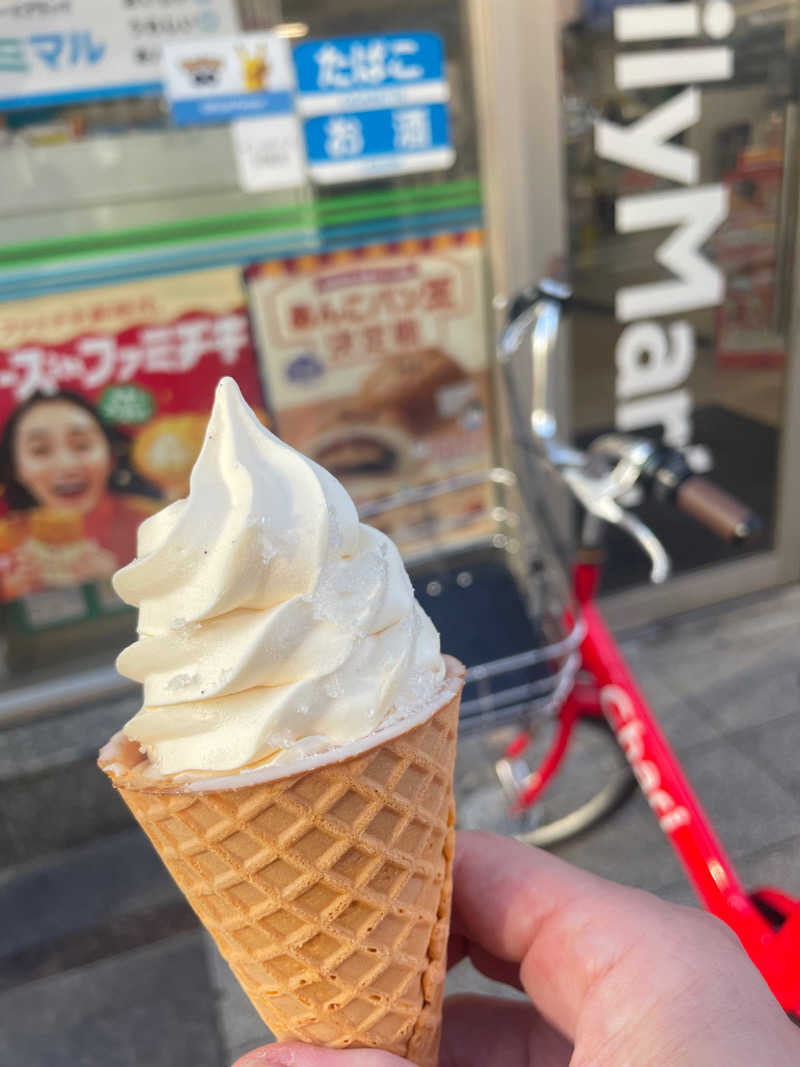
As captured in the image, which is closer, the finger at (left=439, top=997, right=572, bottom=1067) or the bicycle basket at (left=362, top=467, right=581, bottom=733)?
the finger at (left=439, top=997, right=572, bottom=1067)

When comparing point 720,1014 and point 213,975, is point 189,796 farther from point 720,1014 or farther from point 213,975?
point 213,975

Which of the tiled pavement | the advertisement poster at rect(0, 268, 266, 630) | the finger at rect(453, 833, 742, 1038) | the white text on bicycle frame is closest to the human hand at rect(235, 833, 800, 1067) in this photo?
the finger at rect(453, 833, 742, 1038)

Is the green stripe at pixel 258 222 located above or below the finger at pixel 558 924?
above

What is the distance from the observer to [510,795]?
3.01 meters

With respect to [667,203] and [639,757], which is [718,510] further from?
[667,203]

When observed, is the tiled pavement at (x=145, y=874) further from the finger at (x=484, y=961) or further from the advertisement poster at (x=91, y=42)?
the advertisement poster at (x=91, y=42)

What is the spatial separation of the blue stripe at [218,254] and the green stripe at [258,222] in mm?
30

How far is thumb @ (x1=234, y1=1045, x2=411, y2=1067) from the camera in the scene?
1.22 m

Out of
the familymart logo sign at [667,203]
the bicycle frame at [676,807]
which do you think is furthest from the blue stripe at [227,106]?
the bicycle frame at [676,807]

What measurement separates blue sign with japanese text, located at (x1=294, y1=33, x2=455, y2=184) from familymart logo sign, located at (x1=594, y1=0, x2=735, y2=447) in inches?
28.9

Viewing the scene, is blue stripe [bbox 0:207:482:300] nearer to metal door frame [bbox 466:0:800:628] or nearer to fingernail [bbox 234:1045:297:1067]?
metal door frame [bbox 466:0:800:628]

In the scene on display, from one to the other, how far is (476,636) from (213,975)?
149cm

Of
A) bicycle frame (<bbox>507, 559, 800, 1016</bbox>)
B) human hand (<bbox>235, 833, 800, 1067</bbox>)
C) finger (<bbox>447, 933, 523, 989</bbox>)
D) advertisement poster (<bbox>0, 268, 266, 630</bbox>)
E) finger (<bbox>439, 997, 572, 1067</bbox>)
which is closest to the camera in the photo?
human hand (<bbox>235, 833, 800, 1067</bbox>)

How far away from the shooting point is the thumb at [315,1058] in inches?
47.9
